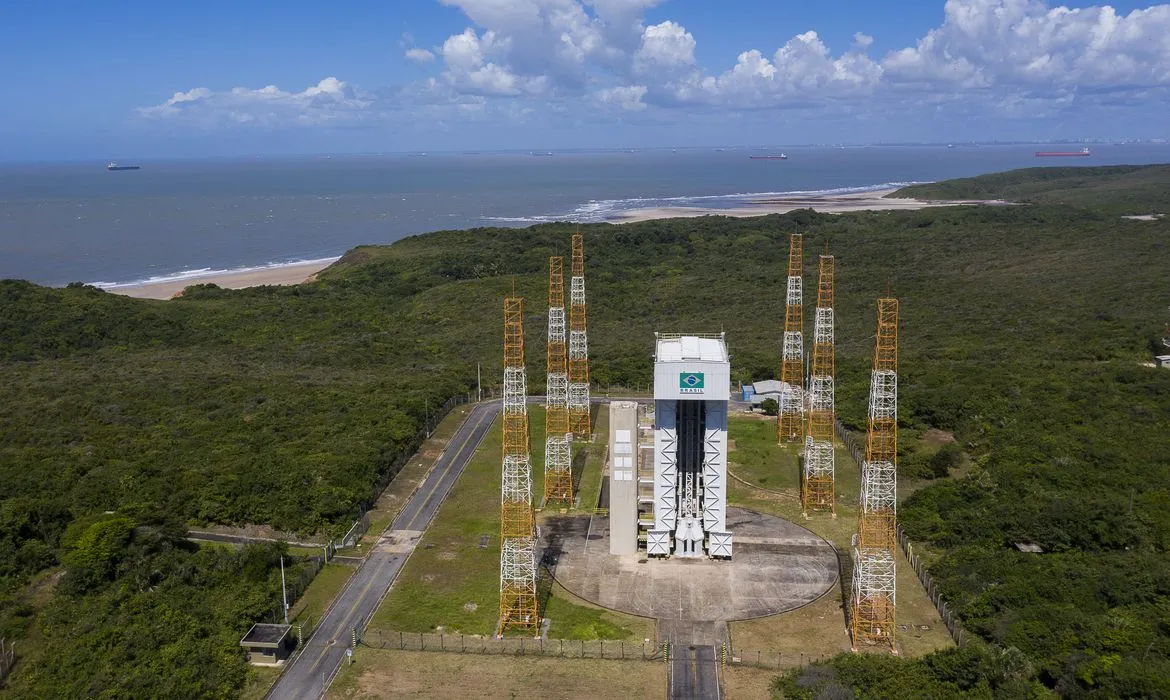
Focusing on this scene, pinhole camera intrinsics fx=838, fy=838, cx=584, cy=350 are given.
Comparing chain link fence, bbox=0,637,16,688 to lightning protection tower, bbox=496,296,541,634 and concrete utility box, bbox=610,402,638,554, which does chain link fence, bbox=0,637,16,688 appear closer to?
lightning protection tower, bbox=496,296,541,634

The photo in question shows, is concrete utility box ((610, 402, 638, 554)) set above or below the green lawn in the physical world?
above

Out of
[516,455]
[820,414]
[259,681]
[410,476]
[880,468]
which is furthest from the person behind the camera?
[410,476]

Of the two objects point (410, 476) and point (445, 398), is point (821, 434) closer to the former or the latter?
point (410, 476)

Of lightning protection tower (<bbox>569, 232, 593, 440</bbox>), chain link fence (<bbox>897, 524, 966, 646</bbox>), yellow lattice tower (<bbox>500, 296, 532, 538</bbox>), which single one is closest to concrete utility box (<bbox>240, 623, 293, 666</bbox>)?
yellow lattice tower (<bbox>500, 296, 532, 538</bbox>)

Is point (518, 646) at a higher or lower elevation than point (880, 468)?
lower

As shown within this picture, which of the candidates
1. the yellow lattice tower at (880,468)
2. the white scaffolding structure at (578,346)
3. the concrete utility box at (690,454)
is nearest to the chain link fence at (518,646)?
the concrete utility box at (690,454)

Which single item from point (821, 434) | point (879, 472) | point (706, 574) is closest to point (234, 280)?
point (821, 434)

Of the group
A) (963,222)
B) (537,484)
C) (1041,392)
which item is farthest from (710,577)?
(963,222)

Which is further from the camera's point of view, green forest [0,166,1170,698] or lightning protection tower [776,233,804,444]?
lightning protection tower [776,233,804,444]
